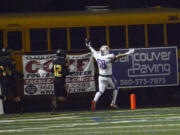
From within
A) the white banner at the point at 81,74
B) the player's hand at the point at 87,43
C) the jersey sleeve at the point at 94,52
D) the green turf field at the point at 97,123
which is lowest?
the green turf field at the point at 97,123

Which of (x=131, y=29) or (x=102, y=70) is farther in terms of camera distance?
(x=131, y=29)

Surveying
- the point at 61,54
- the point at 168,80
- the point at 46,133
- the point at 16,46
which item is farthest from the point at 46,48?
the point at 46,133

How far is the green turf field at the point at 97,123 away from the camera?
13.3 meters

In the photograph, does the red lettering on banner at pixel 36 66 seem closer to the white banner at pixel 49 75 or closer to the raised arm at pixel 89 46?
the white banner at pixel 49 75

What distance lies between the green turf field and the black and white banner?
5.95ft

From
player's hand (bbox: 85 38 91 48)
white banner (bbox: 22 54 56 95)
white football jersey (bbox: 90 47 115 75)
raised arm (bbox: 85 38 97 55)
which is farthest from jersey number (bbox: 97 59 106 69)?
white banner (bbox: 22 54 56 95)

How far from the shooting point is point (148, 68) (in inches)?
783

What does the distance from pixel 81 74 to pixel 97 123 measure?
16.2 ft

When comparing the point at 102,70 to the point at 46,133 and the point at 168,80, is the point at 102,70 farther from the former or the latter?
the point at 46,133

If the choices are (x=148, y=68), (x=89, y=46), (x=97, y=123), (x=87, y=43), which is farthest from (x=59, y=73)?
(x=97, y=123)

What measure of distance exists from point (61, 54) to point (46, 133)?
487 cm

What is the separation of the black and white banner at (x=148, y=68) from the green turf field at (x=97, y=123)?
1.81 metres

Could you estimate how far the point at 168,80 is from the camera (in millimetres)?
19875

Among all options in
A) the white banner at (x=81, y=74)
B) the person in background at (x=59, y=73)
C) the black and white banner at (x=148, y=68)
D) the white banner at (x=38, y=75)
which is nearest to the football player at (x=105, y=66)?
the person in background at (x=59, y=73)
